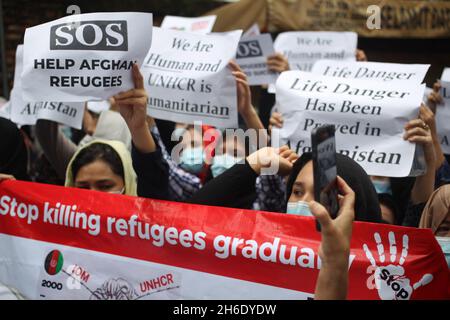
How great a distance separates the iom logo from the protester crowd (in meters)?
0.14

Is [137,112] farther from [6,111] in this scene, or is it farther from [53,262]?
[6,111]

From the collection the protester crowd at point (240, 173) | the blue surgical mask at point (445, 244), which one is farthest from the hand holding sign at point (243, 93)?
the blue surgical mask at point (445, 244)

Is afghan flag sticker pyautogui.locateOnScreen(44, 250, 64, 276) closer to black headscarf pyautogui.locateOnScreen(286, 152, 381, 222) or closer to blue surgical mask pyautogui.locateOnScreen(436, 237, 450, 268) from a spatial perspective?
black headscarf pyautogui.locateOnScreen(286, 152, 381, 222)

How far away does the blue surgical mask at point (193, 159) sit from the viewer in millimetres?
4212

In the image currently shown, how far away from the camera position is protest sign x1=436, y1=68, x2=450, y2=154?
4004mm

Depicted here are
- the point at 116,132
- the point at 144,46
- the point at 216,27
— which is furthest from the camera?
the point at 216,27

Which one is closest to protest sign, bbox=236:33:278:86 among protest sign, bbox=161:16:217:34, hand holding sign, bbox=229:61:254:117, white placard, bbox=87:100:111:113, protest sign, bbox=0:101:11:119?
protest sign, bbox=161:16:217:34

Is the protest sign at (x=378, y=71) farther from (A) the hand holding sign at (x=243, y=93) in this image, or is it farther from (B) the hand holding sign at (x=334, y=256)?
(B) the hand holding sign at (x=334, y=256)

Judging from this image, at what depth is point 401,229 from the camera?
2.27 m

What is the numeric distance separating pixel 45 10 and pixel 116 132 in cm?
499

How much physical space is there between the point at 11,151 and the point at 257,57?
2.29 metres

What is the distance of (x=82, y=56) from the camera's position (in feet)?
9.56

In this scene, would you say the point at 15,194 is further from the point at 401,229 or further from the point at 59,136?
the point at 401,229

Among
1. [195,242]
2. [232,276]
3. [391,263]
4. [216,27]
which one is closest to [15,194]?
[195,242]
